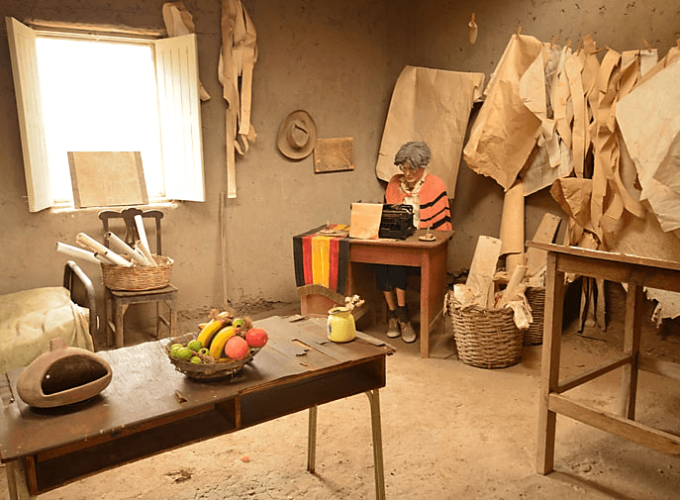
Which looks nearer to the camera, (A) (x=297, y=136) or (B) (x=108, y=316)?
(B) (x=108, y=316)

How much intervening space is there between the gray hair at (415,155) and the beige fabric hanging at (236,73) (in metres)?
1.29

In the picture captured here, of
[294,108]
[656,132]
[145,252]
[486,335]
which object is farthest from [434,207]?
[145,252]

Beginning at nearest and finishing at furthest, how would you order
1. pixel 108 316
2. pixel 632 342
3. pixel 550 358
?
pixel 550 358, pixel 632 342, pixel 108 316

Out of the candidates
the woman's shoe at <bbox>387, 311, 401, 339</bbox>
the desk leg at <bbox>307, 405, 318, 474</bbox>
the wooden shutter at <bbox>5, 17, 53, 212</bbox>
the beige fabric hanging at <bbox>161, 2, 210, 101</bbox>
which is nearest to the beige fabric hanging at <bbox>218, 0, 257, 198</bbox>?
the beige fabric hanging at <bbox>161, 2, 210, 101</bbox>

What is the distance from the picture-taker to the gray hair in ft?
15.0

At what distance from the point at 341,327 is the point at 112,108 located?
316 centimetres

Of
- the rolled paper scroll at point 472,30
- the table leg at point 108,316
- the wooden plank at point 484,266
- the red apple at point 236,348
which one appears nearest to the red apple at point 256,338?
the red apple at point 236,348

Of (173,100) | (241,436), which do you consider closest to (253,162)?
(173,100)

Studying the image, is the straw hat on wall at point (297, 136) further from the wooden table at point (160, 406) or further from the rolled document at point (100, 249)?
the wooden table at point (160, 406)

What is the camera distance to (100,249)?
3.83 metres

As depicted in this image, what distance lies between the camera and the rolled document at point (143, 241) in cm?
407

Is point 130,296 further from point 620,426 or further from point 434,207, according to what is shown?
point 620,426

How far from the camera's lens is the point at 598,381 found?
12.2 feet

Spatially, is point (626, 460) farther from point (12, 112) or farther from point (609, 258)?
point (12, 112)
